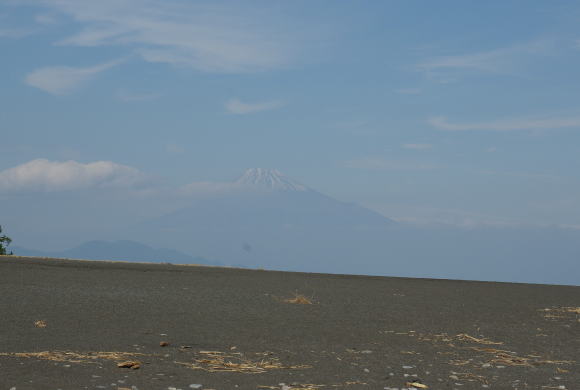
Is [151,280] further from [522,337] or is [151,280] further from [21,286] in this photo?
[522,337]

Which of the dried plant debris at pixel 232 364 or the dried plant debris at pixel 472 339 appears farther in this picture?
the dried plant debris at pixel 472 339

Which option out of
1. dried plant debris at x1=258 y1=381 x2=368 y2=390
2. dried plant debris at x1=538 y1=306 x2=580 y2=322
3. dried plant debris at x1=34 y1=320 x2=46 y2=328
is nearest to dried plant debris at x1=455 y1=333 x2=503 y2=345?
dried plant debris at x1=258 y1=381 x2=368 y2=390

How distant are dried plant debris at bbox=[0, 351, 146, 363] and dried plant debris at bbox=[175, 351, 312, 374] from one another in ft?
3.19

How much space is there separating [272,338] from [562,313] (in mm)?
9813

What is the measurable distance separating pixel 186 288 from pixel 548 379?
13.7 m

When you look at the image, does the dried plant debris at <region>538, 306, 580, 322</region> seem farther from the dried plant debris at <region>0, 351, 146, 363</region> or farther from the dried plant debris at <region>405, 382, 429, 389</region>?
the dried plant debris at <region>0, 351, 146, 363</region>

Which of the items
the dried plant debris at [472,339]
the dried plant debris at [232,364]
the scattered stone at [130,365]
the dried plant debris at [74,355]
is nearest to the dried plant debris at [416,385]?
the dried plant debris at [232,364]

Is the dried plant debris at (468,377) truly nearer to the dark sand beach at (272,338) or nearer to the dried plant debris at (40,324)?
the dark sand beach at (272,338)

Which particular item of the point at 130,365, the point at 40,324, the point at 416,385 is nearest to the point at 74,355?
the point at 130,365

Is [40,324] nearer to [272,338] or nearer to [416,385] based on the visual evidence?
[272,338]

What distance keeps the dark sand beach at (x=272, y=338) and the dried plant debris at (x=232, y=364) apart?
27 mm

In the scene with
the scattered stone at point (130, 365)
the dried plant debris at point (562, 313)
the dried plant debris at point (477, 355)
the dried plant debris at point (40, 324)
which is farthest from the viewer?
the dried plant debris at point (562, 313)

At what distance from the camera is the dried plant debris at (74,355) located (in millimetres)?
9334

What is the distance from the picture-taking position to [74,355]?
9609 millimetres
